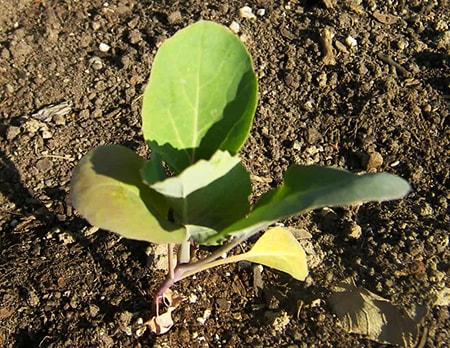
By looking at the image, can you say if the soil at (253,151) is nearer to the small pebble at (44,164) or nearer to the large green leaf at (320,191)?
the small pebble at (44,164)

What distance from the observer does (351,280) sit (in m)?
1.67

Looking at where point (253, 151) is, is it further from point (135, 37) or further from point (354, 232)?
point (135, 37)

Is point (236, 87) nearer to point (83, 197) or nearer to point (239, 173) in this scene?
point (239, 173)

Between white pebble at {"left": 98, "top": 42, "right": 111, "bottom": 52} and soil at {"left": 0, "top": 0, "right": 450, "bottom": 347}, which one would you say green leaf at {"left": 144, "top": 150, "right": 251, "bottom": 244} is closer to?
soil at {"left": 0, "top": 0, "right": 450, "bottom": 347}

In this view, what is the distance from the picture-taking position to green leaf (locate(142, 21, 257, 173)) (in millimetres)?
1241

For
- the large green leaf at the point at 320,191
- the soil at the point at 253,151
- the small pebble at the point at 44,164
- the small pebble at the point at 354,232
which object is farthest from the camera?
the small pebble at the point at 44,164

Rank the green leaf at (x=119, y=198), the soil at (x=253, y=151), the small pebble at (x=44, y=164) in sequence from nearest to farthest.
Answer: the green leaf at (x=119, y=198) < the soil at (x=253, y=151) < the small pebble at (x=44, y=164)

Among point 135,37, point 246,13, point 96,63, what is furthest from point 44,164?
point 246,13

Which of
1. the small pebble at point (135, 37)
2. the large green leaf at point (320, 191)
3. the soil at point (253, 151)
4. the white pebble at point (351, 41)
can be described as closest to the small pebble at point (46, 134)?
the soil at point (253, 151)

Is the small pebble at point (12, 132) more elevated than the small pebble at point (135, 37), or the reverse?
the small pebble at point (135, 37)

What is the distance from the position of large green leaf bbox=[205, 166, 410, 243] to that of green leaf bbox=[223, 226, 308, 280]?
25 centimetres

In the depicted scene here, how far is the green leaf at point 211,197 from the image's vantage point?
117cm

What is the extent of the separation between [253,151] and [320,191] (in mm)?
846

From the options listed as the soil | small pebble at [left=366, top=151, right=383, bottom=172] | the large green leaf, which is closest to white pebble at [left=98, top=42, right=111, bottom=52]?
the soil
